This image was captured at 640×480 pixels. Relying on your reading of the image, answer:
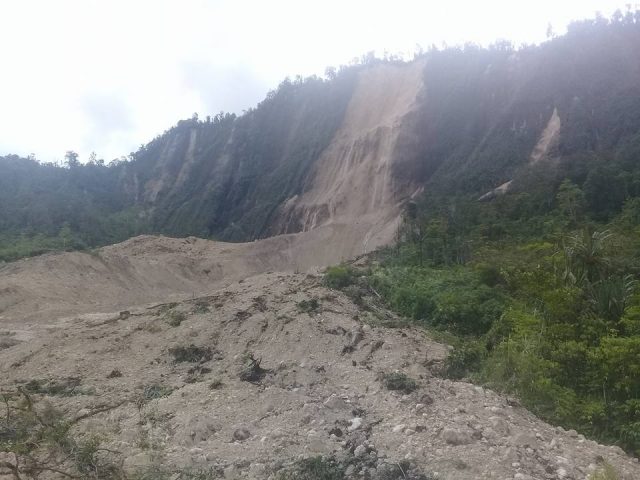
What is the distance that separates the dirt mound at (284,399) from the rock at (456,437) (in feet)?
0.04

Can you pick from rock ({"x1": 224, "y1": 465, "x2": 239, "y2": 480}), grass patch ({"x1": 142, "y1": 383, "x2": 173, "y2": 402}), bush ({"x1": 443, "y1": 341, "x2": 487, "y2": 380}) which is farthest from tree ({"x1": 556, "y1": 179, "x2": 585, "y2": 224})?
rock ({"x1": 224, "y1": 465, "x2": 239, "y2": 480})

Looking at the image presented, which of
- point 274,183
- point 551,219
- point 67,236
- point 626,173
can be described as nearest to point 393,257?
point 551,219

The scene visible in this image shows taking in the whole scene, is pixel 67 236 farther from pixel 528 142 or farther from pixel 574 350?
pixel 574 350

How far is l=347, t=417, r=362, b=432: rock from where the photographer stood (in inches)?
312

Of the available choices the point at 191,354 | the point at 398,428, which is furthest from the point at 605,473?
the point at 191,354

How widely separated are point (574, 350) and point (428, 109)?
42285 millimetres

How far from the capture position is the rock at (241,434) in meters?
7.91

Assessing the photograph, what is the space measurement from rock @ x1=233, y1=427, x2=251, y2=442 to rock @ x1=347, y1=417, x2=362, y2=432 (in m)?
1.39

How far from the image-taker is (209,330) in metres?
13.7

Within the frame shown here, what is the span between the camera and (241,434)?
7969mm

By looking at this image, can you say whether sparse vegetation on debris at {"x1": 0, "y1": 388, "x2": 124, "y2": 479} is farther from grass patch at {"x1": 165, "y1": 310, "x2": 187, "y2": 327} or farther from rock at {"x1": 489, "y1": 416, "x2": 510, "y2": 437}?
grass patch at {"x1": 165, "y1": 310, "x2": 187, "y2": 327}

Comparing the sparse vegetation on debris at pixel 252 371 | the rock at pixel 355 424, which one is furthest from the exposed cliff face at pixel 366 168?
the rock at pixel 355 424

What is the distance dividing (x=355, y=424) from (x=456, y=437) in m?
1.48

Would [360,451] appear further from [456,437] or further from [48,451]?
[48,451]
